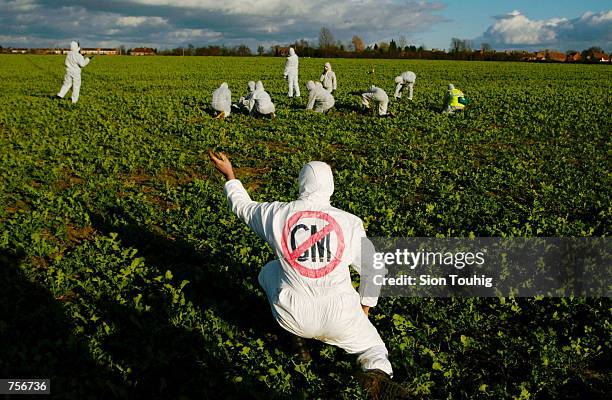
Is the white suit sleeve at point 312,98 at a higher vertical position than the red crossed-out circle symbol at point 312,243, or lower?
higher

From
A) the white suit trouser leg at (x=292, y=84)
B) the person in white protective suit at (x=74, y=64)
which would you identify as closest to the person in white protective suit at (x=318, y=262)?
the person in white protective suit at (x=74, y=64)

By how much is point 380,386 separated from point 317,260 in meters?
1.09

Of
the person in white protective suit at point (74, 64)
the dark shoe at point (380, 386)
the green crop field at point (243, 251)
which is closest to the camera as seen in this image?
the dark shoe at point (380, 386)

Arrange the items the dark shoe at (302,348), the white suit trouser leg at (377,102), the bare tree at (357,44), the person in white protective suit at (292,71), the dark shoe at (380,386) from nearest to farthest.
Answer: the dark shoe at (380,386) < the dark shoe at (302,348) < the white suit trouser leg at (377,102) < the person in white protective suit at (292,71) < the bare tree at (357,44)

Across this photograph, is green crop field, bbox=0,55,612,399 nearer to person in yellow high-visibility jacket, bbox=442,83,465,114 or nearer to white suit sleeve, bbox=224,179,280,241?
white suit sleeve, bbox=224,179,280,241

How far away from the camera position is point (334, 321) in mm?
3600

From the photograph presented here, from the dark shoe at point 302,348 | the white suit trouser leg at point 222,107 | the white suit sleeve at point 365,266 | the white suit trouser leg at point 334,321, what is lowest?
the dark shoe at point 302,348

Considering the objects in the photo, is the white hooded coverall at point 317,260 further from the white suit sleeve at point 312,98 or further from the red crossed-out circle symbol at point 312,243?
the white suit sleeve at point 312,98

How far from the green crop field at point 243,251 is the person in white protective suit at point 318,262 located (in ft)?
1.32

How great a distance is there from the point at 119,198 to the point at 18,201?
5.28 feet

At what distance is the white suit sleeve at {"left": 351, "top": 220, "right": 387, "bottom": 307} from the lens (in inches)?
143

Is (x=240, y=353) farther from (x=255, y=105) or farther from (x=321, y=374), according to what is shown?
(x=255, y=105)

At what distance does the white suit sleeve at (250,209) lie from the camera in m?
3.59

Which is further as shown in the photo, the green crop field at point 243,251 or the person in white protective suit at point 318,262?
the green crop field at point 243,251
